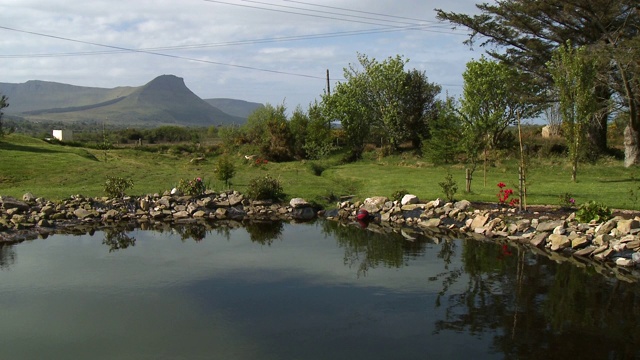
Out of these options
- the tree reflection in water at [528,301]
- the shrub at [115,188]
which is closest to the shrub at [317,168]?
the shrub at [115,188]

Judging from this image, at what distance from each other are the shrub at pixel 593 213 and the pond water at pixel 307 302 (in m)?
2.16

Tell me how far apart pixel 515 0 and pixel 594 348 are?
2660 centimetres

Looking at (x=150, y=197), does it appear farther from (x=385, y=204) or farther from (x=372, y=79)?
(x=372, y=79)

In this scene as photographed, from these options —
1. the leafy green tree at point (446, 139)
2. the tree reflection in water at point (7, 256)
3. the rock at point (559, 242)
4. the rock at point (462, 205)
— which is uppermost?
the leafy green tree at point (446, 139)

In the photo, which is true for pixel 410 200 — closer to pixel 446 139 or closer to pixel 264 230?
pixel 264 230

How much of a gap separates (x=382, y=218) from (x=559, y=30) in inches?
708

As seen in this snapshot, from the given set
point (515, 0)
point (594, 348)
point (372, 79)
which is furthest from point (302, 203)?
point (372, 79)

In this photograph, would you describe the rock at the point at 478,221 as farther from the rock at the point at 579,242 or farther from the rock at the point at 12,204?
the rock at the point at 12,204

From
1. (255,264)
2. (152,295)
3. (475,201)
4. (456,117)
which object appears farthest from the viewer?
(456,117)

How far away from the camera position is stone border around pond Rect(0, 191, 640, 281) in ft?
47.7

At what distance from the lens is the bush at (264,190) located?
22141mm

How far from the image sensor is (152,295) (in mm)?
11828

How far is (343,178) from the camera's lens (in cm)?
2855

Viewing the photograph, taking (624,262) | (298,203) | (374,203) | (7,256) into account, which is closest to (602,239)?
(624,262)
